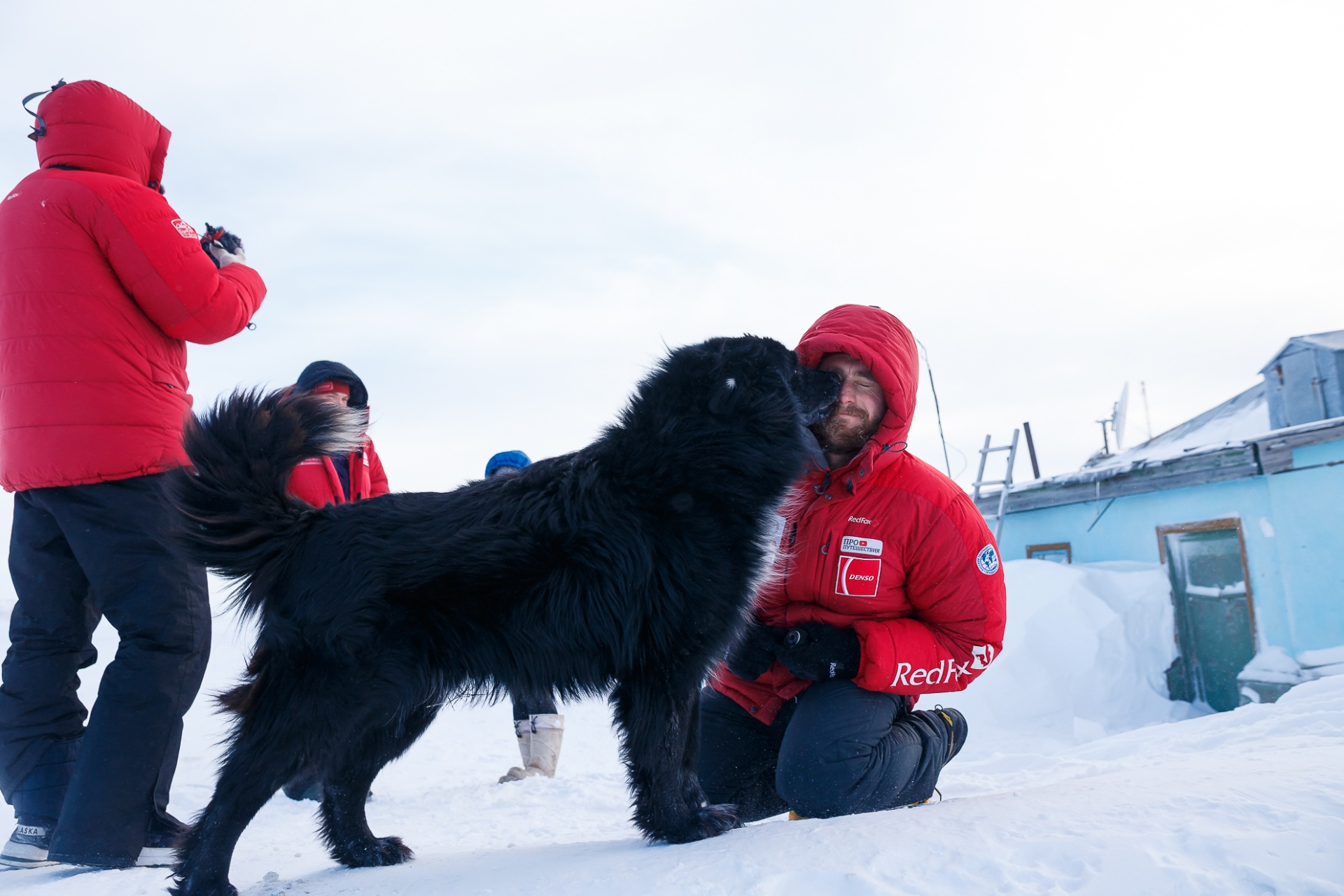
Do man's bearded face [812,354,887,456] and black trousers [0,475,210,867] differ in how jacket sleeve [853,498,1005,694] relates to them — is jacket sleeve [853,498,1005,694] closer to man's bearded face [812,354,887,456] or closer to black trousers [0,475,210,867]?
man's bearded face [812,354,887,456]

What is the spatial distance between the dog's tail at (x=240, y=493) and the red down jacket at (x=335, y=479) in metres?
1.75

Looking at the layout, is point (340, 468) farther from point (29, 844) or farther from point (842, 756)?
point (842, 756)

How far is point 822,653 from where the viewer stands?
8.32 feet

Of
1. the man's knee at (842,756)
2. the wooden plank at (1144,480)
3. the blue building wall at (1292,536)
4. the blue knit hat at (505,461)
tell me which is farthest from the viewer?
the wooden plank at (1144,480)

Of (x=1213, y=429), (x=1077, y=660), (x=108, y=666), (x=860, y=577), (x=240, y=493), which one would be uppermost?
(x=1213, y=429)

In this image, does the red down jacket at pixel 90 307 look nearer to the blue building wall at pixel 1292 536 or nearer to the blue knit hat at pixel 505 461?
the blue knit hat at pixel 505 461

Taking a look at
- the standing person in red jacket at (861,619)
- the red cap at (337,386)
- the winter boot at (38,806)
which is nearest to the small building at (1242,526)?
the standing person in red jacket at (861,619)

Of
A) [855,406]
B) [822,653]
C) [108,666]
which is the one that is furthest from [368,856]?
[855,406]

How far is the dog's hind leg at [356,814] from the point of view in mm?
2297

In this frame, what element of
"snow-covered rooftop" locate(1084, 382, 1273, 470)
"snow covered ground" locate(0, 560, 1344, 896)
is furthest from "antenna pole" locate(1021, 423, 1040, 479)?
"snow covered ground" locate(0, 560, 1344, 896)

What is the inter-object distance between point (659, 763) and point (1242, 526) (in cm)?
1054

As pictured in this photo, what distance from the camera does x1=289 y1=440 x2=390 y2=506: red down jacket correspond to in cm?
391

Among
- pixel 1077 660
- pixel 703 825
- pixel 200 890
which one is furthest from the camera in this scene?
pixel 1077 660

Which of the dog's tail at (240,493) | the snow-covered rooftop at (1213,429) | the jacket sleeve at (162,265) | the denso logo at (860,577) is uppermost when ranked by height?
the snow-covered rooftop at (1213,429)
